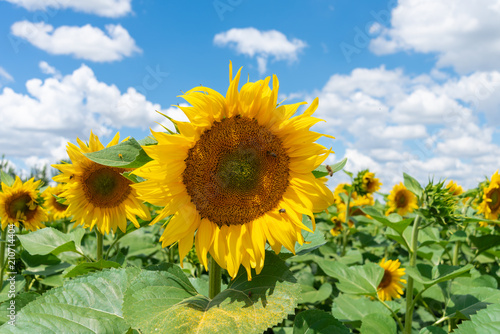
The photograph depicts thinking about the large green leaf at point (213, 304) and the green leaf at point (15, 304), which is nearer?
the large green leaf at point (213, 304)

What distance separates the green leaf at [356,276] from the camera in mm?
3000

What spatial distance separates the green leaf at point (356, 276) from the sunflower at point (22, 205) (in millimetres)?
2907

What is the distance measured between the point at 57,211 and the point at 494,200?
541 cm

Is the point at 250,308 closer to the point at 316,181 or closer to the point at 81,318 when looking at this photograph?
the point at 316,181

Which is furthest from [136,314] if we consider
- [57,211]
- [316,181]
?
[57,211]

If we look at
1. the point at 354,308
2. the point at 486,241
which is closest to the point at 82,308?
the point at 354,308

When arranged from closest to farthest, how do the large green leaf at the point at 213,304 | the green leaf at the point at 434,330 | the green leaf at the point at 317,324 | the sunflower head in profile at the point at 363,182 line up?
the large green leaf at the point at 213,304 → the green leaf at the point at 317,324 → the green leaf at the point at 434,330 → the sunflower head in profile at the point at 363,182

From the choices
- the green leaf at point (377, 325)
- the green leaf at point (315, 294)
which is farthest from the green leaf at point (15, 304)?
the green leaf at point (315, 294)

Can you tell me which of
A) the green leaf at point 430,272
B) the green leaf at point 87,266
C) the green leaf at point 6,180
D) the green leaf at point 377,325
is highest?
the green leaf at point 6,180

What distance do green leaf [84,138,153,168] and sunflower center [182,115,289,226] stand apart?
19 centimetres

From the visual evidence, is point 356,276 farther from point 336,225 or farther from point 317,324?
point 336,225

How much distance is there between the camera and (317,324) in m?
1.66

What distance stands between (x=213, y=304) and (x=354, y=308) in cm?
214

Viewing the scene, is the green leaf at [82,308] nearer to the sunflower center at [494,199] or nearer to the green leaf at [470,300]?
the green leaf at [470,300]
